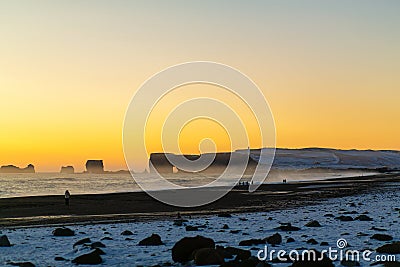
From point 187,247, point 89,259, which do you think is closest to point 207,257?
point 187,247

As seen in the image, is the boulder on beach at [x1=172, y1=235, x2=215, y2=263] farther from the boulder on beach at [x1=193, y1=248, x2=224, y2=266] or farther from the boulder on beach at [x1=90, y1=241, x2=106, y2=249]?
the boulder on beach at [x1=90, y1=241, x2=106, y2=249]

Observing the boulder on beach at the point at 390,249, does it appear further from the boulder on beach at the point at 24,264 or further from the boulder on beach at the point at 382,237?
the boulder on beach at the point at 24,264

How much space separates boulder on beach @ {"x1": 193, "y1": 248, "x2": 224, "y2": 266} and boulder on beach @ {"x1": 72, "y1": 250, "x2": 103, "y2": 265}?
3.62 metres

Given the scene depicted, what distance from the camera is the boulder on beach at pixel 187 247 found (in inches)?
637

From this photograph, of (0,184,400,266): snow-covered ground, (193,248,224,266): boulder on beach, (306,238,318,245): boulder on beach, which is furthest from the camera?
(306,238,318,245): boulder on beach

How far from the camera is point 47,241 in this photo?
21.7 m

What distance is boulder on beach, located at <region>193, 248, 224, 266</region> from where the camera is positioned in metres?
15.4

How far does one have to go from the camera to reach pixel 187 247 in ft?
53.9

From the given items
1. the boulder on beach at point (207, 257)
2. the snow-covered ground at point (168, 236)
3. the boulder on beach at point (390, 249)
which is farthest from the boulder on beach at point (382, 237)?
the boulder on beach at point (207, 257)

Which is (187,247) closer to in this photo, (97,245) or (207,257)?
(207,257)

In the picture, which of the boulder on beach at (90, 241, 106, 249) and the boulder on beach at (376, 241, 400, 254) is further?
the boulder on beach at (90, 241, 106, 249)

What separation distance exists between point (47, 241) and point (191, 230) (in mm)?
7381

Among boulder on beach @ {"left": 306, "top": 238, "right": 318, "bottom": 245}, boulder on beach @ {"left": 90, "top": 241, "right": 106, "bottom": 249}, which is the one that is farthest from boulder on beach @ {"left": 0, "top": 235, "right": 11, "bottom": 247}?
boulder on beach @ {"left": 306, "top": 238, "right": 318, "bottom": 245}

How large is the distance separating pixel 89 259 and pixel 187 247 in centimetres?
344
